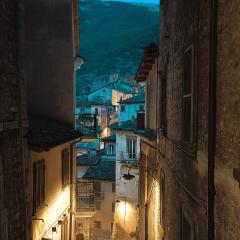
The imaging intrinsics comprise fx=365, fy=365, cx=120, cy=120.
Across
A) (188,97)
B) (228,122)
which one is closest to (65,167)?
(188,97)

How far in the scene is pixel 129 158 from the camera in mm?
31156

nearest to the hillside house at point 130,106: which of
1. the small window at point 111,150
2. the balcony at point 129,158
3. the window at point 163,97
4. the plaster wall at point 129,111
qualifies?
the plaster wall at point 129,111

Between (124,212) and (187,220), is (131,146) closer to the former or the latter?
(124,212)

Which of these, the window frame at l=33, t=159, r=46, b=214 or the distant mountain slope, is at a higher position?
the distant mountain slope

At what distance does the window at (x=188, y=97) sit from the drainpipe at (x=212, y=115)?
147 centimetres

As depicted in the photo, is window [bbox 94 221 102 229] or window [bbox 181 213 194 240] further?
window [bbox 94 221 102 229]

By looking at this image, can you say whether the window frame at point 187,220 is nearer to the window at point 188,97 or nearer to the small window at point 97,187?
the window at point 188,97

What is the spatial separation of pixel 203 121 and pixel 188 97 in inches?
57.6

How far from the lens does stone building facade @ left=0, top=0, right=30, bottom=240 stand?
24.1ft

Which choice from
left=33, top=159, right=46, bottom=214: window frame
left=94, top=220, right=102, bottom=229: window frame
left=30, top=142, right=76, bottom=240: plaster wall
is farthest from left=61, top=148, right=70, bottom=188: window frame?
left=94, top=220, right=102, bottom=229: window frame

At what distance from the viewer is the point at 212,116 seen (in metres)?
5.26

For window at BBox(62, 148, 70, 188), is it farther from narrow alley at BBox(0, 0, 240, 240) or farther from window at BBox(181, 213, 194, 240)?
window at BBox(181, 213, 194, 240)

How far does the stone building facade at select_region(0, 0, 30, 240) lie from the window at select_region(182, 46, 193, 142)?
12.0 ft

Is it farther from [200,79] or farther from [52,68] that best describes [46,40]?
[200,79]
